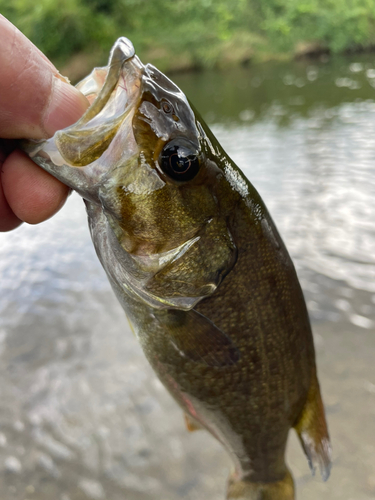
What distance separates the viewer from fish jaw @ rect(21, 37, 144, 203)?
100cm

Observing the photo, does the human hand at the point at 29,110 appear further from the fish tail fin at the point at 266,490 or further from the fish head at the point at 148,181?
the fish tail fin at the point at 266,490

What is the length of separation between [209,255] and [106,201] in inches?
14.9

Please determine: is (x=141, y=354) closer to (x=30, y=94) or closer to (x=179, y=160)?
(x=179, y=160)

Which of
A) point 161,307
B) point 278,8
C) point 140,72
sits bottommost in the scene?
point 161,307

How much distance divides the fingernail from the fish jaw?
52 mm

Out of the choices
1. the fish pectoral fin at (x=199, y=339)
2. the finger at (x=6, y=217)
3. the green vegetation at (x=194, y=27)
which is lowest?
the fish pectoral fin at (x=199, y=339)

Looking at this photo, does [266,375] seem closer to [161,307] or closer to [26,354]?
[161,307]

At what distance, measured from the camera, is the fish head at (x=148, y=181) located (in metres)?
1.01

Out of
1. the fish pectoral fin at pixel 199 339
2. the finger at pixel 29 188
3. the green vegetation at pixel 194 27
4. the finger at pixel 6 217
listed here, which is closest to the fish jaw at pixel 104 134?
the finger at pixel 29 188

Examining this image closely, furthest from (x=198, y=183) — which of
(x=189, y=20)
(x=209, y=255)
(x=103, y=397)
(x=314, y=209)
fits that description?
(x=189, y=20)

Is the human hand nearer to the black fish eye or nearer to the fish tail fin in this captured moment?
the black fish eye

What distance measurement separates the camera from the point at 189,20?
2570 cm

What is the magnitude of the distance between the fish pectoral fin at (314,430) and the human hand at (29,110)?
4.18ft

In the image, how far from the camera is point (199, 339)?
1.30 meters
